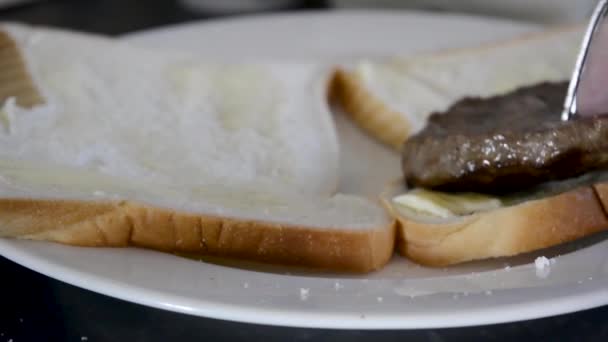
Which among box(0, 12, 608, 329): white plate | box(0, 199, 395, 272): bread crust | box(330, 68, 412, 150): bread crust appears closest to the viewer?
box(0, 12, 608, 329): white plate

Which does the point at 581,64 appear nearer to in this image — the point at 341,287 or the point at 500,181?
the point at 500,181

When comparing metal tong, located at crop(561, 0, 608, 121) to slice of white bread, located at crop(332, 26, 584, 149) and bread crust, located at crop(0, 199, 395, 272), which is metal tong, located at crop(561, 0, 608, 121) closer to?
bread crust, located at crop(0, 199, 395, 272)

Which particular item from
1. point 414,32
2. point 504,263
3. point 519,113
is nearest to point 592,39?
point 519,113

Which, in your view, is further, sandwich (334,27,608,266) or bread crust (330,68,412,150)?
bread crust (330,68,412,150)

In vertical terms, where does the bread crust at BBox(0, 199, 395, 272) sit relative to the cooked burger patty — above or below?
below

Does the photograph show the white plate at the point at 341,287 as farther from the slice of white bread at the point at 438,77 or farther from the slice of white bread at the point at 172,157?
the slice of white bread at the point at 438,77

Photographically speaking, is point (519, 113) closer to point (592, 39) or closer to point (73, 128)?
point (592, 39)

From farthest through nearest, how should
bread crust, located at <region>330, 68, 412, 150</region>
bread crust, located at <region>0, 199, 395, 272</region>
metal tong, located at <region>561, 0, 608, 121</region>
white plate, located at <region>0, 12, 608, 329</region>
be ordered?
bread crust, located at <region>330, 68, 412, 150</region>, metal tong, located at <region>561, 0, 608, 121</region>, bread crust, located at <region>0, 199, 395, 272</region>, white plate, located at <region>0, 12, 608, 329</region>

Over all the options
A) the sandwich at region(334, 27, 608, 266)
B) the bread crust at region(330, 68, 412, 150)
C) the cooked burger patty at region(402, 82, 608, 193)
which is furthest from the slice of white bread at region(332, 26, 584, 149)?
the cooked burger patty at region(402, 82, 608, 193)

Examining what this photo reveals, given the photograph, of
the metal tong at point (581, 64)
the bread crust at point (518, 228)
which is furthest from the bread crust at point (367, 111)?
the bread crust at point (518, 228)
